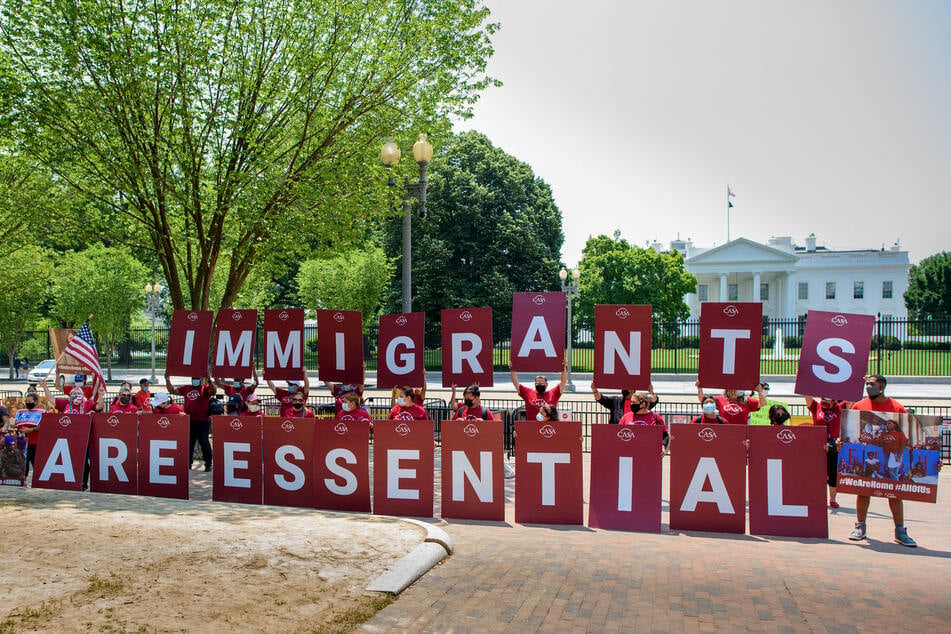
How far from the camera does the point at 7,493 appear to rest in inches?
394

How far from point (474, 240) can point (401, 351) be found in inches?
1418

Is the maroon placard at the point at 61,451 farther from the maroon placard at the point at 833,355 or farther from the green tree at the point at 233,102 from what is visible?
the maroon placard at the point at 833,355

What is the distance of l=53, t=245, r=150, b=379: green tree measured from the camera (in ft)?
134

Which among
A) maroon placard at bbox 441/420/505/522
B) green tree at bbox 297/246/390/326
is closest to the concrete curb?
maroon placard at bbox 441/420/505/522

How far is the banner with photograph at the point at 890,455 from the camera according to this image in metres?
7.91

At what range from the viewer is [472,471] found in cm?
919

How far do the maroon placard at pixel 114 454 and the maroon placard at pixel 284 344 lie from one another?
6.93 ft

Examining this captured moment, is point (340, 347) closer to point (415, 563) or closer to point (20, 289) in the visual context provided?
point (415, 563)

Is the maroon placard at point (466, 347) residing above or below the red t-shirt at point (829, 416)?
above

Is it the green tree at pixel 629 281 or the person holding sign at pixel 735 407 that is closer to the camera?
the person holding sign at pixel 735 407

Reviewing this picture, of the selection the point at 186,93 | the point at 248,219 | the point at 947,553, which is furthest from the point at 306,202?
the point at 947,553

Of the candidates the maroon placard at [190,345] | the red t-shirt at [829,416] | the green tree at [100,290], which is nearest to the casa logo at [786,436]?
the red t-shirt at [829,416]

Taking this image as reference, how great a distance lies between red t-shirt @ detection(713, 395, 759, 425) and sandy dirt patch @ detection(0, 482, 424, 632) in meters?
5.40

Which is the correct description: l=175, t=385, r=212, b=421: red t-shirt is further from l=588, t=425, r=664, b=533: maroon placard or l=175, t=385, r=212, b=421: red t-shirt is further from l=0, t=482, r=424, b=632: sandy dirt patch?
l=588, t=425, r=664, b=533: maroon placard
